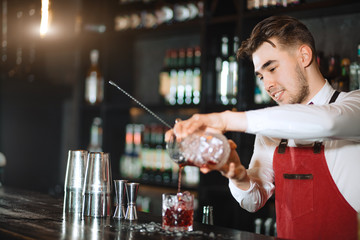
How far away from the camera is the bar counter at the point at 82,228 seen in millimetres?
1442

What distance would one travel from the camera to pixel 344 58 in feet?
8.93

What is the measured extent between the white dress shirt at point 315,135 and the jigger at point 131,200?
429 millimetres

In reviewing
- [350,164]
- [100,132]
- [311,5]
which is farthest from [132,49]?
[350,164]

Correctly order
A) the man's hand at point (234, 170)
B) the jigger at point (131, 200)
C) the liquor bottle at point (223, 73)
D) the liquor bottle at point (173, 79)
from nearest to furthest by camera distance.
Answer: the man's hand at point (234, 170)
the jigger at point (131, 200)
the liquor bottle at point (223, 73)
the liquor bottle at point (173, 79)

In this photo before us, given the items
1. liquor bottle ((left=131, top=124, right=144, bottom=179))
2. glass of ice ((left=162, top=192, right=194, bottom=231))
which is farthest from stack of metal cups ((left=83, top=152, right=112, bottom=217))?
liquor bottle ((left=131, top=124, right=144, bottom=179))

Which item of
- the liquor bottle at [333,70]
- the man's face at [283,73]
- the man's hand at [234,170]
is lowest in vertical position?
the man's hand at [234,170]

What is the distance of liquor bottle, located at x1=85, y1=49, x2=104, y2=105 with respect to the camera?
3818 mm

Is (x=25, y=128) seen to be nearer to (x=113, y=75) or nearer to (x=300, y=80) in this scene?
(x=113, y=75)

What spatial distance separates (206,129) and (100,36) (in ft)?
8.16

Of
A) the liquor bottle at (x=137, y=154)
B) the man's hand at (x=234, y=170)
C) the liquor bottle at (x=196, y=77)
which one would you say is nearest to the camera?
the man's hand at (x=234, y=170)

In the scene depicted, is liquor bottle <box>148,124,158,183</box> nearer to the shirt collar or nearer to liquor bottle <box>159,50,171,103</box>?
liquor bottle <box>159,50,171,103</box>

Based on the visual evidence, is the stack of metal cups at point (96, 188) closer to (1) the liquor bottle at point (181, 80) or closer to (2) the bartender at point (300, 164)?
(2) the bartender at point (300, 164)

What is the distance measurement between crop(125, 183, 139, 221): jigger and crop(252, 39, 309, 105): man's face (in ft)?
2.30

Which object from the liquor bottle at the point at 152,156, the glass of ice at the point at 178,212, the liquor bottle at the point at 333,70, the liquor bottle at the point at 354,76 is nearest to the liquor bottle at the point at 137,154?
the liquor bottle at the point at 152,156
